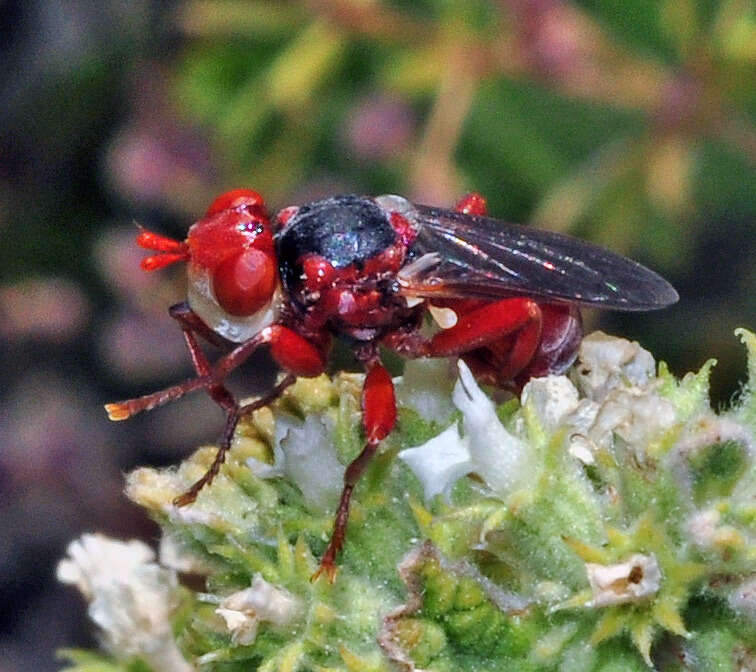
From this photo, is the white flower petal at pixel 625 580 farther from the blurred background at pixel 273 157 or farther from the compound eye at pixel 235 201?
the blurred background at pixel 273 157

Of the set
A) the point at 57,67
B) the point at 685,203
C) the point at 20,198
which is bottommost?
the point at 20,198

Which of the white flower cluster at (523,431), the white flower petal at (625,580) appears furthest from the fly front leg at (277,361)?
the white flower petal at (625,580)

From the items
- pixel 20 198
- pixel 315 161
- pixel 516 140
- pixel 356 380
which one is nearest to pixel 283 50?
pixel 315 161

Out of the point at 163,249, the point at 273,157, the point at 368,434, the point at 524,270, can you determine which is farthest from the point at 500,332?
the point at 273,157

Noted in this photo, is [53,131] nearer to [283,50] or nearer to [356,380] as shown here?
[283,50]

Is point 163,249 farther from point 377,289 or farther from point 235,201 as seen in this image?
point 377,289

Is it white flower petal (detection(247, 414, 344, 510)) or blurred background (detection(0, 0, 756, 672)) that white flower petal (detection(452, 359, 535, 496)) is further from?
blurred background (detection(0, 0, 756, 672))
